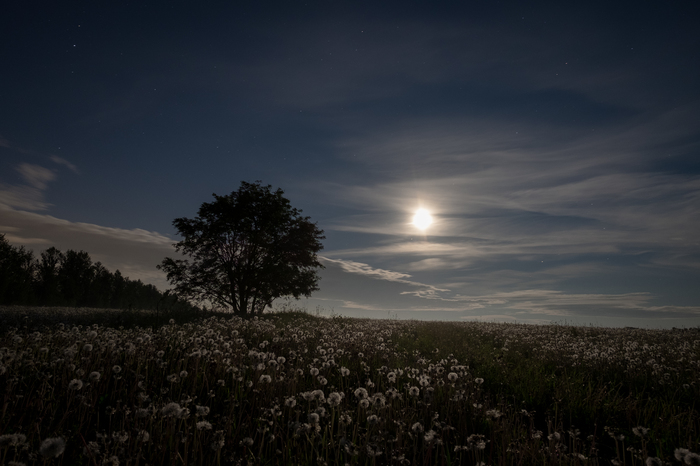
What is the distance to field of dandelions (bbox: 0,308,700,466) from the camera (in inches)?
140

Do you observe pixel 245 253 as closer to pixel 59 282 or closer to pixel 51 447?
pixel 51 447

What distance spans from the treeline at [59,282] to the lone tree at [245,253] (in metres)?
26.0

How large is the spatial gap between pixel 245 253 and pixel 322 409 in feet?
76.3

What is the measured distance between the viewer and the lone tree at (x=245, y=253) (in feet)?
83.5

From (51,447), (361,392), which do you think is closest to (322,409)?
(361,392)

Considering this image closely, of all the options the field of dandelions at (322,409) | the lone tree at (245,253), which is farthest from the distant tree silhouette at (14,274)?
the field of dandelions at (322,409)

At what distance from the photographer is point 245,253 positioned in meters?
26.3

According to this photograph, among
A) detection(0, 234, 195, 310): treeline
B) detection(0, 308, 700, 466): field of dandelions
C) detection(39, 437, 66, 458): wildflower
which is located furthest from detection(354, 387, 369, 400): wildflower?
detection(0, 234, 195, 310): treeline

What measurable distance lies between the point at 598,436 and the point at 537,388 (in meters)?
1.73

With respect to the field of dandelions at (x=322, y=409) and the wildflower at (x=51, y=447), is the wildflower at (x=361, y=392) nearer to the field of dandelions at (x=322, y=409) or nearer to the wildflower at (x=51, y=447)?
the field of dandelions at (x=322, y=409)

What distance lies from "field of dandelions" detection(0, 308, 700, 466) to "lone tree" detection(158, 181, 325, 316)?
54.9ft

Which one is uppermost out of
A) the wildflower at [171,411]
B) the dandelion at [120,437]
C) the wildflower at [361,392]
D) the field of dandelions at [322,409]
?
the wildflower at [171,411]

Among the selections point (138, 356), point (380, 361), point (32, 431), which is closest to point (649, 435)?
point (380, 361)

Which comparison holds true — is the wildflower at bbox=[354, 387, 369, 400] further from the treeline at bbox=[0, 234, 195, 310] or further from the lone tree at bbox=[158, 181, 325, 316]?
the treeline at bbox=[0, 234, 195, 310]
